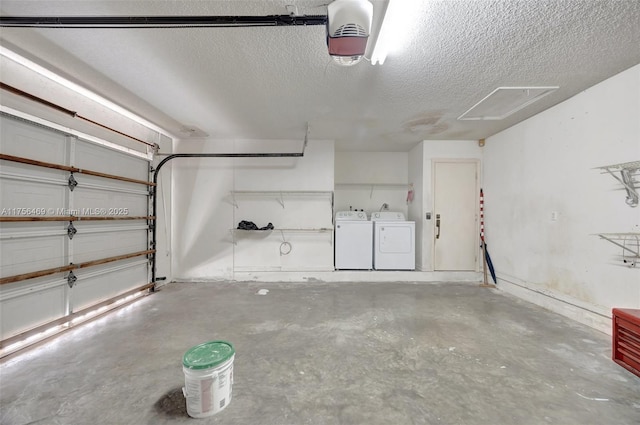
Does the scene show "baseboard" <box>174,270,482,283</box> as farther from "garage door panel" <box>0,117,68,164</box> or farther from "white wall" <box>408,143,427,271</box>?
"garage door panel" <box>0,117,68,164</box>

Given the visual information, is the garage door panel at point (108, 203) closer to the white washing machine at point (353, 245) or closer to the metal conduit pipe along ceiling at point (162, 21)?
the metal conduit pipe along ceiling at point (162, 21)

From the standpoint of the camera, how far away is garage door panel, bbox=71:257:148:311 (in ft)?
8.82

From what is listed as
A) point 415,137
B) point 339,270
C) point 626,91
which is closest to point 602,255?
point 626,91

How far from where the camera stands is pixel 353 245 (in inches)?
174

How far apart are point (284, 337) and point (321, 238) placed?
7.56 feet

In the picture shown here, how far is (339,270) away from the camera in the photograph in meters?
4.43

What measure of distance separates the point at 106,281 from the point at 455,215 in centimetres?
536

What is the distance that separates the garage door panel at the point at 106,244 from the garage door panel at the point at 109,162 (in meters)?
0.75

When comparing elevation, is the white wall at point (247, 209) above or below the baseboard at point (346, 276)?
above

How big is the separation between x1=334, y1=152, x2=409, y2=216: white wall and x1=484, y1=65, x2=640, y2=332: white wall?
69.1 inches

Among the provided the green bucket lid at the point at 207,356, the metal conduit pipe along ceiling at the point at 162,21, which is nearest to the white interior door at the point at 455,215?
the metal conduit pipe along ceiling at the point at 162,21

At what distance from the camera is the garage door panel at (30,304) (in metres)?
2.06

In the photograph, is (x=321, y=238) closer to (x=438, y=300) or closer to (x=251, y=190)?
(x=251, y=190)

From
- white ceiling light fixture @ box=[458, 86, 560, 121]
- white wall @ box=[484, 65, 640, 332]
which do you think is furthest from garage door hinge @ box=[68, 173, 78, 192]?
white wall @ box=[484, 65, 640, 332]
